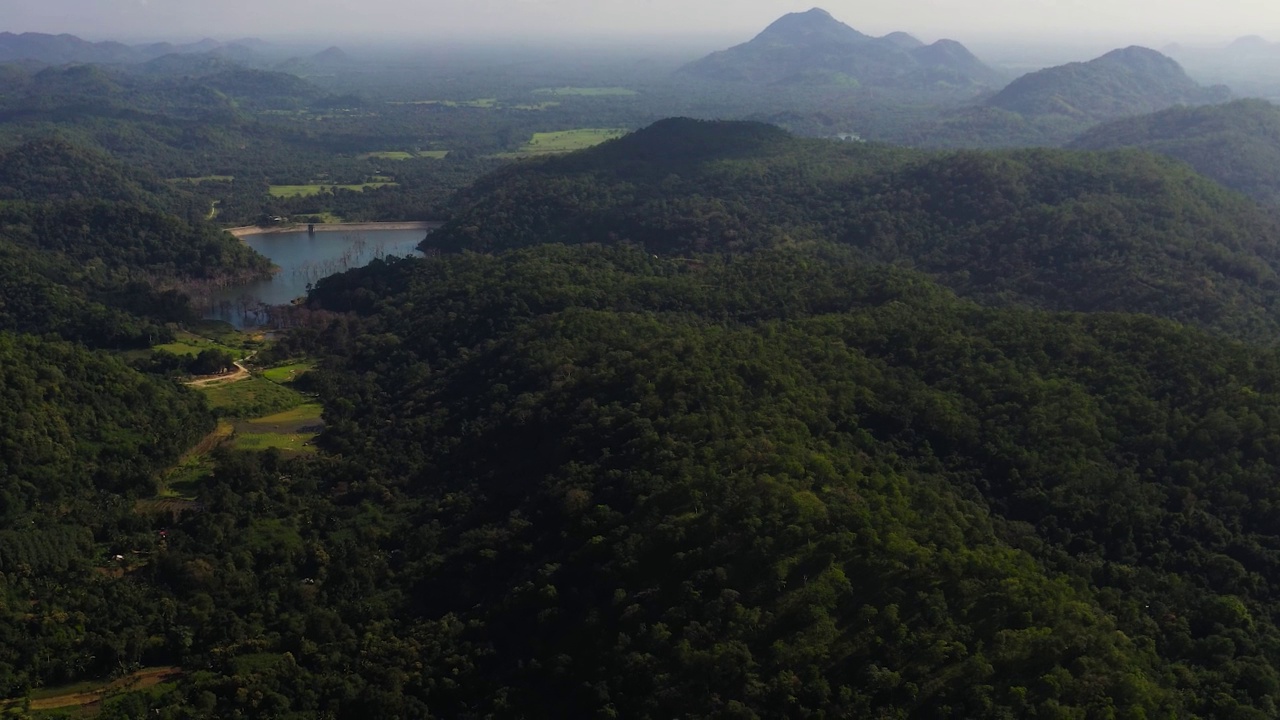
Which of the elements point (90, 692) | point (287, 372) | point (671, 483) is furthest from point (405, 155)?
point (90, 692)

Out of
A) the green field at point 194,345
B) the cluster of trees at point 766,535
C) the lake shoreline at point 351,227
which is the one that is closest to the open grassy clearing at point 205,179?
the lake shoreline at point 351,227

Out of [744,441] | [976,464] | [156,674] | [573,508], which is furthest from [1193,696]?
[156,674]

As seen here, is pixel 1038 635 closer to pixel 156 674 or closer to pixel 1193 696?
pixel 1193 696

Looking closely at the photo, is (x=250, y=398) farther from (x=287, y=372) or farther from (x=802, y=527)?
(x=802, y=527)

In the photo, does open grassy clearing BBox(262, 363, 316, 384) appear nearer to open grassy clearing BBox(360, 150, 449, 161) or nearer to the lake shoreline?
the lake shoreline

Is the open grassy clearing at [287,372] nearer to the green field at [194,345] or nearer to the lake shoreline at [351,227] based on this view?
the green field at [194,345]

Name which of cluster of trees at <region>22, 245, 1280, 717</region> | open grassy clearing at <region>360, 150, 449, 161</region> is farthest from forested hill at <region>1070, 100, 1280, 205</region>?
open grassy clearing at <region>360, 150, 449, 161</region>
